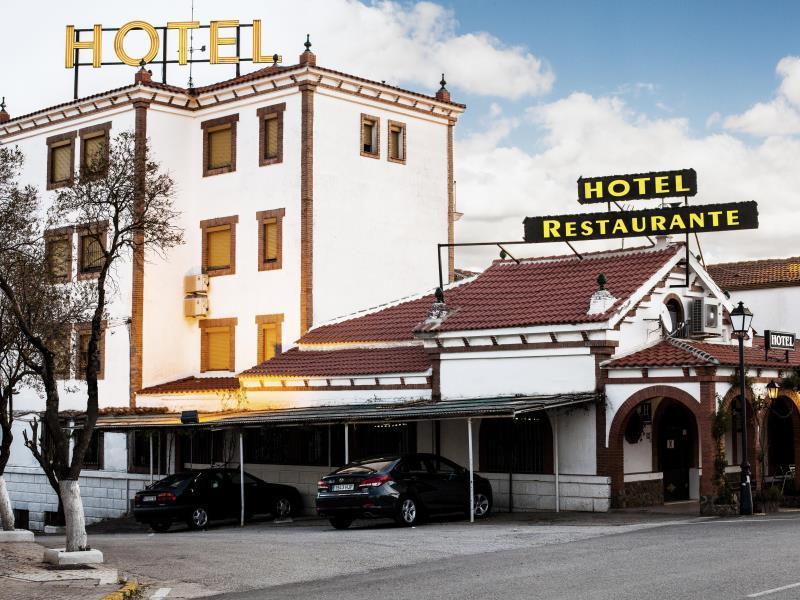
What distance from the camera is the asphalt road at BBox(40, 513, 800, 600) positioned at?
12906mm

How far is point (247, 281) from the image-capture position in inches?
1432

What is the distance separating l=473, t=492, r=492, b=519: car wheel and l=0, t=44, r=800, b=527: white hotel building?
1.20 meters

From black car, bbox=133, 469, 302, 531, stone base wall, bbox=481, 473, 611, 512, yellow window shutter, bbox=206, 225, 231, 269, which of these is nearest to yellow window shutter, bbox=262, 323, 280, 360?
yellow window shutter, bbox=206, 225, 231, 269

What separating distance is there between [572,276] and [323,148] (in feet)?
34.7

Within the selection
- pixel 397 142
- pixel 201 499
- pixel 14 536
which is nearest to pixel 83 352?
pixel 397 142

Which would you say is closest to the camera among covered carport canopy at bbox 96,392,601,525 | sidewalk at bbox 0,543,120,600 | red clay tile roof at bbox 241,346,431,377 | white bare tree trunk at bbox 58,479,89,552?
sidewalk at bbox 0,543,120,600

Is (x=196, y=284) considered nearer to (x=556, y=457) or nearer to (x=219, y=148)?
(x=219, y=148)

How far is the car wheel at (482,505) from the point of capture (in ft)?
79.5

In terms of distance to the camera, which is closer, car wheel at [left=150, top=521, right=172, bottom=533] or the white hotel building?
the white hotel building

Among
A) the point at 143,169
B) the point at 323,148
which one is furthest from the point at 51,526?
the point at 143,169

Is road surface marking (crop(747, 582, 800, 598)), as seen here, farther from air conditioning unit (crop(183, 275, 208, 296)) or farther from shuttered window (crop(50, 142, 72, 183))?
shuttered window (crop(50, 142, 72, 183))

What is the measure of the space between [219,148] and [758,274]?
2108cm

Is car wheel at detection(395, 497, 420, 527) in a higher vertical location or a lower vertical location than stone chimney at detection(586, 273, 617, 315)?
lower

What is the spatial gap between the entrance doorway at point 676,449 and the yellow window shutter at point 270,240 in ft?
45.0
